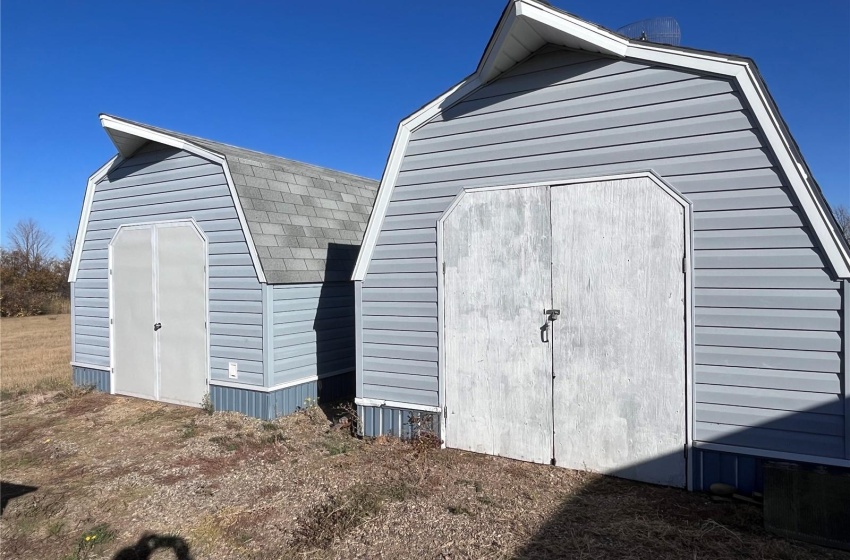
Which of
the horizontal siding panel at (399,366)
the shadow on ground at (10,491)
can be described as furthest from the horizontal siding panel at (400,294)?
the shadow on ground at (10,491)

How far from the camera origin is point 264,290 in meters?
7.26

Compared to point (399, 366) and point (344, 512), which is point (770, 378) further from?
point (344, 512)

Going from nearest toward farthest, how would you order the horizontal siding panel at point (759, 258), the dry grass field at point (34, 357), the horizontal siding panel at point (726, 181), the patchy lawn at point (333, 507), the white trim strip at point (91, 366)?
the patchy lawn at point (333, 507)
the horizontal siding panel at point (759, 258)
the horizontal siding panel at point (726, 181)
the white trim strip at point (91, 366)
the dry grass field at point (34, 357)

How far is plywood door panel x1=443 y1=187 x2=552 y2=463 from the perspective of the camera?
5.18 m

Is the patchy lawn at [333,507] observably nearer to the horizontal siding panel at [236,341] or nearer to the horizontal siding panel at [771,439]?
the horizontal siding panel at [771,439]

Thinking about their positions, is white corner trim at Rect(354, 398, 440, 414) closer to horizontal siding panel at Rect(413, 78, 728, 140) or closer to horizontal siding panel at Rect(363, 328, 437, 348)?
horizontal siding panel at Rect(363, 328, 437, 348)

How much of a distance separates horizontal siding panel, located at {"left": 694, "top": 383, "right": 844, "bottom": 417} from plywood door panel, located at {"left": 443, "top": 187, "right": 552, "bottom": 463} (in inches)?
55.2

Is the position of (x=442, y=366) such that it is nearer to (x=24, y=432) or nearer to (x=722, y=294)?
(x=722, y=294)

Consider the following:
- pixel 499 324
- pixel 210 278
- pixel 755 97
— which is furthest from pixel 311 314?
pixel 755 97

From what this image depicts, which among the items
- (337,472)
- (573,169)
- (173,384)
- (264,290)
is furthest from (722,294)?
(173,384)

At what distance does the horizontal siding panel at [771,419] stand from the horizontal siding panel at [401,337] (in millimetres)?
2699

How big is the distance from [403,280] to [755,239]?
11.3 ft

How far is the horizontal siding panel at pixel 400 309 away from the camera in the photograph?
18.9 feet

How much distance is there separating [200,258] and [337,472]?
435cm
